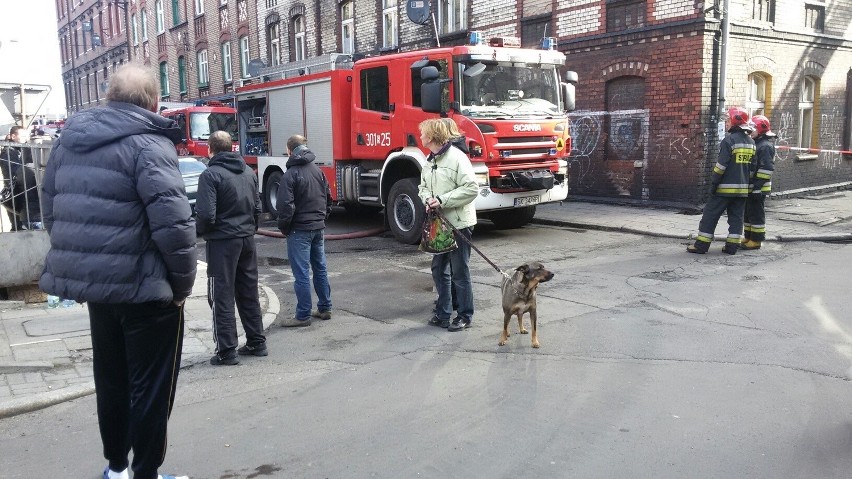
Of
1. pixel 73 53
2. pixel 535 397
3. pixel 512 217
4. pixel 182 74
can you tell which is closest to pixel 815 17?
pixel 512 217

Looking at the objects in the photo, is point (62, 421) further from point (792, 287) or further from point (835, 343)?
point (792, 287)

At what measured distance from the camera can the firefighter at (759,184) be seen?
10.3 metres

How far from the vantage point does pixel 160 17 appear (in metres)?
36.5

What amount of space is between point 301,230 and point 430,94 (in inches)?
184

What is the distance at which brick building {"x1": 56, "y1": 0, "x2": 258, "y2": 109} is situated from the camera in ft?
96.9

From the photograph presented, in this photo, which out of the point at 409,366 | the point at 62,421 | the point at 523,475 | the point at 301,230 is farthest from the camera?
the point at 301,230

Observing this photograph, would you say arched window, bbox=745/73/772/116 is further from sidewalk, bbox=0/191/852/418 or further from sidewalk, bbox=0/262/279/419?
sidewalk, bbox=0/262/279/419

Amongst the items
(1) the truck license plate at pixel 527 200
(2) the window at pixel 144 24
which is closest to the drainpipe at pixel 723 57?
(1) the truck license plate at pixel 527 200

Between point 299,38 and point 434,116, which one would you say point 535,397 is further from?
point 299,38

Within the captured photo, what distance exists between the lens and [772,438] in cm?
401

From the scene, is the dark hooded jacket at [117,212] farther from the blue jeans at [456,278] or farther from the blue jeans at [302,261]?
the blue jeans at [302,261]

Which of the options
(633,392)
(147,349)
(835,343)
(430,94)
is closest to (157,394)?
(147,349)

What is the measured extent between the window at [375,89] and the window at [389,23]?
29.7ft

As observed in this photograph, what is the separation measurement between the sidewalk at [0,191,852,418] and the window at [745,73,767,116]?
335 centimetres
